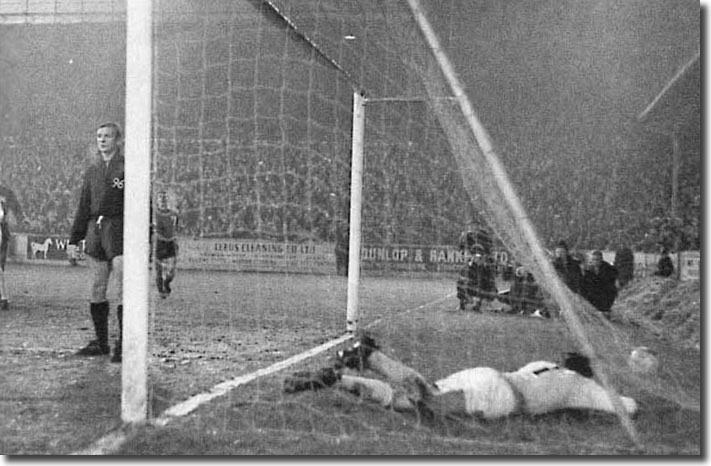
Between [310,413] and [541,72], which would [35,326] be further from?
[541,72]

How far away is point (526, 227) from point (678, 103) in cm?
Answer: 281

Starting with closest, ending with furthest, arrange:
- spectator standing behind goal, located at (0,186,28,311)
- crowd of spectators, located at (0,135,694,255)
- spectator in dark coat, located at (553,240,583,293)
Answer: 1. crowd of spectators, located at (0,135,694,255)
2. spectator in dark coat, located at (553,240,583,293)
3. spectator standing behind goal, located at (0,186,28,311)

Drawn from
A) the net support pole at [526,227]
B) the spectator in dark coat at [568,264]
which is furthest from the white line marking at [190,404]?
the spectator in dark coat at [568,264]

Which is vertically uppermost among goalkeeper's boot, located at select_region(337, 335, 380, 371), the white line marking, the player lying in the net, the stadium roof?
the stadium roof

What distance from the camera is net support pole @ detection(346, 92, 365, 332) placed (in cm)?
488

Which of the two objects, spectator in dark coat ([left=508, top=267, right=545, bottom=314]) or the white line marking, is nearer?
the white line marking

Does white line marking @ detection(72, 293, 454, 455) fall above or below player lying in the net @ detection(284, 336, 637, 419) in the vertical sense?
below

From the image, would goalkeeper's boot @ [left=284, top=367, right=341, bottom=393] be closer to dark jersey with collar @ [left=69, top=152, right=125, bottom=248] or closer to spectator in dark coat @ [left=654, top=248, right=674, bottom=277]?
dark jersey with collar @ [left=69, top=152, right=125, bottom=248]

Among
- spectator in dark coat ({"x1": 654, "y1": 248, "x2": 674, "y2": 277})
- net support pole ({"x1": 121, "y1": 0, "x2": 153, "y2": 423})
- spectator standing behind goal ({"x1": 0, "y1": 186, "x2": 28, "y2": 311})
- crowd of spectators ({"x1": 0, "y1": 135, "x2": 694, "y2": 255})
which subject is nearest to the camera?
net support pole ({"x1": 121, "y1": 0, "x2": 153, "y2": 423})

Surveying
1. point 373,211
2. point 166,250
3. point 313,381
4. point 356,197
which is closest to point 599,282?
point 356,197

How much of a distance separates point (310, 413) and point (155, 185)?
92cm

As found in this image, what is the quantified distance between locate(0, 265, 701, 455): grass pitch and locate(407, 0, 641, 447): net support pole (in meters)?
0.14

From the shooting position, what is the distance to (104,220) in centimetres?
374

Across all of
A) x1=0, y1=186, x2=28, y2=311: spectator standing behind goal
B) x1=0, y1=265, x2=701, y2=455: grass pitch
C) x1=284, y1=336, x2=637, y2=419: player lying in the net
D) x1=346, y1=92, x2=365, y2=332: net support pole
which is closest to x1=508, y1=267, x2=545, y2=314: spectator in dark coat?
x1=0, y1=265, x2=701, y2=455: grass pitch
